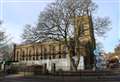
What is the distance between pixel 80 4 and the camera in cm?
5281

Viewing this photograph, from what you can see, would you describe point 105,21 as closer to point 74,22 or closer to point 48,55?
point 74,22

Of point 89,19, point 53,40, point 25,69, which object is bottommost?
point 25,69

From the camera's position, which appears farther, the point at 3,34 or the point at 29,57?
the point at 29,57

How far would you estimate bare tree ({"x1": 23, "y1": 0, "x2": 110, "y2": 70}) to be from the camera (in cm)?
5228

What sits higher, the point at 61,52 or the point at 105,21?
the point at 105,21

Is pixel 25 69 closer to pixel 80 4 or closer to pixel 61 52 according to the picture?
pixel 61 52

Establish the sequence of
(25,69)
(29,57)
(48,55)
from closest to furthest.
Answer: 1. (25,69)
2. (48,55)
3. (29,57)

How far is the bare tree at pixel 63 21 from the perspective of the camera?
52.3 metres

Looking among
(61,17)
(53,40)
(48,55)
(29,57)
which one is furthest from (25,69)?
(29,57)

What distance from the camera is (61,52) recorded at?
6247 cm

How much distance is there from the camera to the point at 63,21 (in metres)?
52.7

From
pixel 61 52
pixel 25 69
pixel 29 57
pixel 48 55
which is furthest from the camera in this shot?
pixel 29 57

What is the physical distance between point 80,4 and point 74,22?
10.9 ft

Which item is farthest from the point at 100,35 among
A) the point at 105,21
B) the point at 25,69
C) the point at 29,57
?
the point at 29,57
